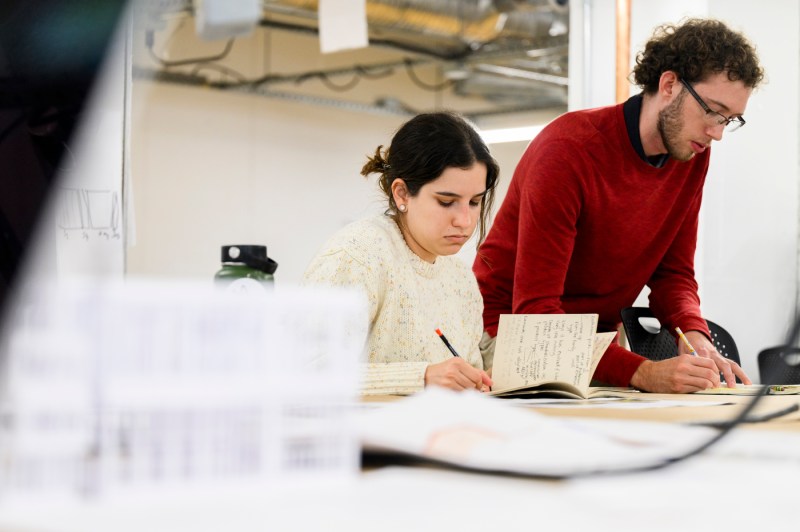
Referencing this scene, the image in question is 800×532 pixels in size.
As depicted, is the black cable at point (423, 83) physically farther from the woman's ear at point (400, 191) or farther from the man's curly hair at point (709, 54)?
the woman's ear at point (400, 191)

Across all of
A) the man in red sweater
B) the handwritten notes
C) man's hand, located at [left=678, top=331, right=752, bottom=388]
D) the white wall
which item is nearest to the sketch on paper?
the handwritten notes

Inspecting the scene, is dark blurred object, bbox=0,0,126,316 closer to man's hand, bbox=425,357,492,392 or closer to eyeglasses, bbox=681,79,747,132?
man's hand, bbox=425,357,492,392

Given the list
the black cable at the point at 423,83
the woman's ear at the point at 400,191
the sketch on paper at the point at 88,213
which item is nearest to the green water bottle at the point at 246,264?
the sketch on paper at the point at 88,213

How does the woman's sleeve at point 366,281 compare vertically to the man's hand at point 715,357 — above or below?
above

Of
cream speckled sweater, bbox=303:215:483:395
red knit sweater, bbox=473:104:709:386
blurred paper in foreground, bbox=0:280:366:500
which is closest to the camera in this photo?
blurred paper in foreground, bbox=0:280:366:500

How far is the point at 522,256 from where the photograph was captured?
177 cm

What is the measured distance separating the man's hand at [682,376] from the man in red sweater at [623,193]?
261 mm

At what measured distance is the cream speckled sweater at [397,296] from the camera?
1435 mm

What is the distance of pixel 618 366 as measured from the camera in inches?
62.7

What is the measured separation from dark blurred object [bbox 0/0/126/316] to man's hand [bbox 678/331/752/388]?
124cm

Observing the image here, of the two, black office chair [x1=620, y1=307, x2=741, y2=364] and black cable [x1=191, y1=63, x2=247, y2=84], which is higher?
black cable [x1=191, y1=63, x2=247, y2=84]

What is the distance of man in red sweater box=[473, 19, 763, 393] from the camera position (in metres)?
1.78

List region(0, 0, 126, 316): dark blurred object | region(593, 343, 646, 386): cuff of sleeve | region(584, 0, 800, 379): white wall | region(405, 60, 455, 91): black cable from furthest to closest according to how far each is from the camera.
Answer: region(405, 60, 455, 91): black cable → region(584, 0, 800, 379): white wall → region(593, 343, 646, 386): cuff of sleeve → region(0, 0, 126, 316): dark blurred object

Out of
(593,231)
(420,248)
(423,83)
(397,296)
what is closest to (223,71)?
(423,83)
